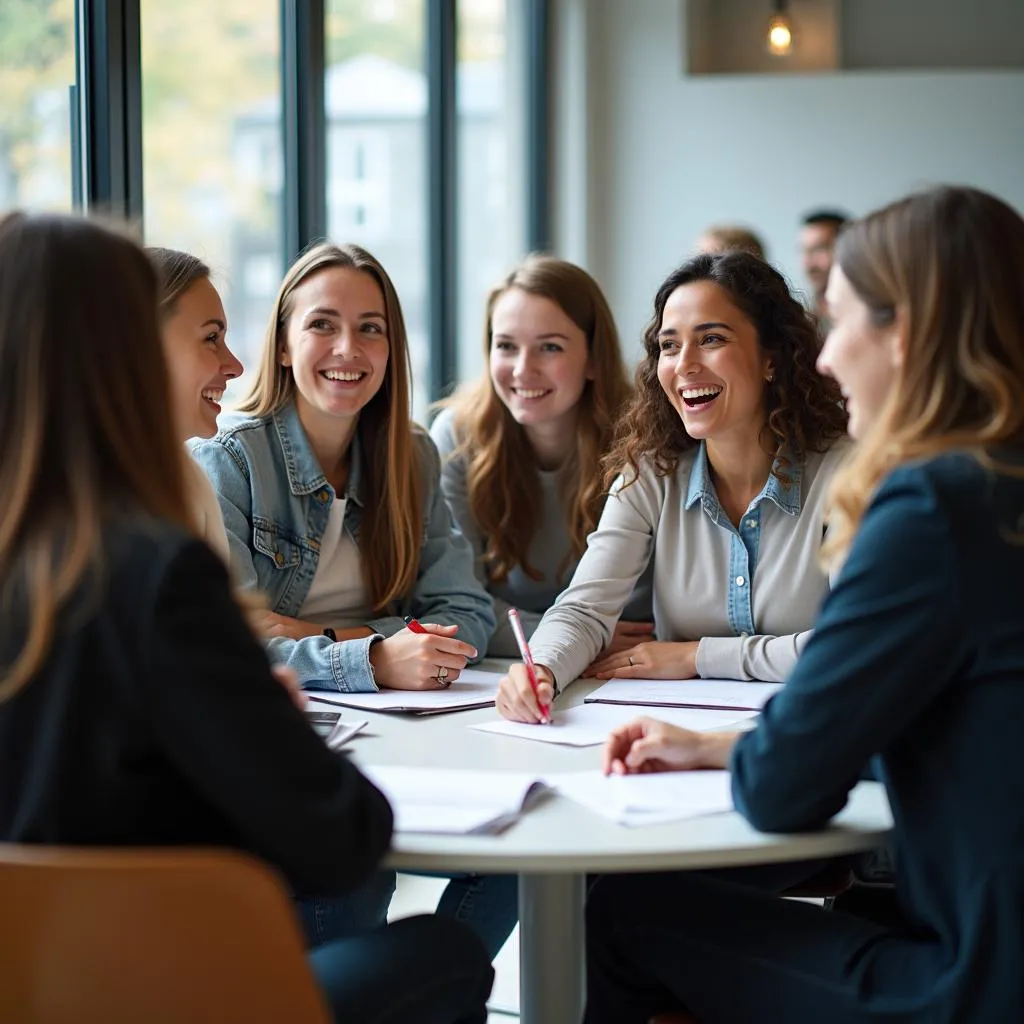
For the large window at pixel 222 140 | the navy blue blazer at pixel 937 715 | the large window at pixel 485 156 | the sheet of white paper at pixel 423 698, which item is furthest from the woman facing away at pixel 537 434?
the large window at pixel 485 156

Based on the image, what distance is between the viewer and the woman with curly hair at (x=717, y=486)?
2277mm

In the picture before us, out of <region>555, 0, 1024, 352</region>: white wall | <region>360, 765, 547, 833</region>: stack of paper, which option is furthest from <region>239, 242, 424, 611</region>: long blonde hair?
<region>555, 0, 1024, 352</region>: white wall

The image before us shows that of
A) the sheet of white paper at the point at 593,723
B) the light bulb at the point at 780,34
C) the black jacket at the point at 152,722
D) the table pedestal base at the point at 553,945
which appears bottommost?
the table pedestal base at the point at 553,945

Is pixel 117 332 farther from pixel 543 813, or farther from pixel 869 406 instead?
pixel 869 406

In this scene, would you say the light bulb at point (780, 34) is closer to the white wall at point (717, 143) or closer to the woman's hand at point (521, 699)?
the white wall at point (717, 143)

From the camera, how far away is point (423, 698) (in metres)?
2.05

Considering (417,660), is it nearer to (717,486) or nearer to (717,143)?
(717,486)

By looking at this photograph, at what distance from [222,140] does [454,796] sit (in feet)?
8.18

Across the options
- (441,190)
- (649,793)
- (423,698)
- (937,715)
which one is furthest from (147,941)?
(441,190)

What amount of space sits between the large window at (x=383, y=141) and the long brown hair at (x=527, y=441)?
130cm

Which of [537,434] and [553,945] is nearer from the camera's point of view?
[553,945]

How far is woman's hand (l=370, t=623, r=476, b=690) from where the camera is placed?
6.89 ft

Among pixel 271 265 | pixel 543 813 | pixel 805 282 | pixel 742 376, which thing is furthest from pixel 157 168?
pixel 805 282

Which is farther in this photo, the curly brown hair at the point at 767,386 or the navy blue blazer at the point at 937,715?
the curly brown hair at the point at 767,386
